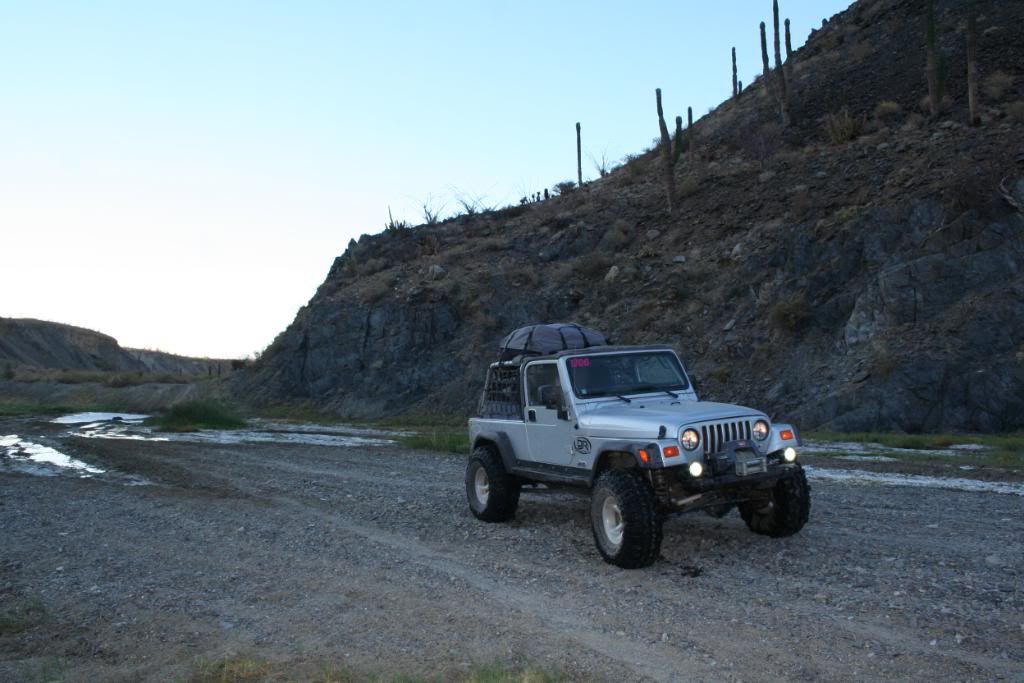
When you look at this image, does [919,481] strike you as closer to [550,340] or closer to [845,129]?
[550,340]

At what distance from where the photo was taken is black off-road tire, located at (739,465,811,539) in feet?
28.7

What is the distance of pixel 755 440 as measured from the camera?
27.9ft

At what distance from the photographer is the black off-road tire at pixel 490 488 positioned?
35.1 feet

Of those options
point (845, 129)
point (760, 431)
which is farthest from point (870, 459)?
point (845, 129)

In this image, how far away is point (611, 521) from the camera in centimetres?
852

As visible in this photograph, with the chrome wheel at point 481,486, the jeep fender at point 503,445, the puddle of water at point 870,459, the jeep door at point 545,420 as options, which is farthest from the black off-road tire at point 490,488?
the puddle of water at point 870,459

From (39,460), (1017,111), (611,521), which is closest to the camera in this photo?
(611,521)

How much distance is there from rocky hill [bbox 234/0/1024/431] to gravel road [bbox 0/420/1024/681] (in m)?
7.90

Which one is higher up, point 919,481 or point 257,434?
point 257,434

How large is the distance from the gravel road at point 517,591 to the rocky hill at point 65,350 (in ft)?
254

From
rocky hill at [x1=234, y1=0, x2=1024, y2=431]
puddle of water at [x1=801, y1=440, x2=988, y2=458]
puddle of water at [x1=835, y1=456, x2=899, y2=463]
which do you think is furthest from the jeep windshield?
puddle of water at [x1=801, y1=440, x2=988, y2=458]

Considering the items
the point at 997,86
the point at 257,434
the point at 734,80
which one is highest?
the point at 734,80

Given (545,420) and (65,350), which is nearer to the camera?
(545,420)

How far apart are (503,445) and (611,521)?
2.42 m
